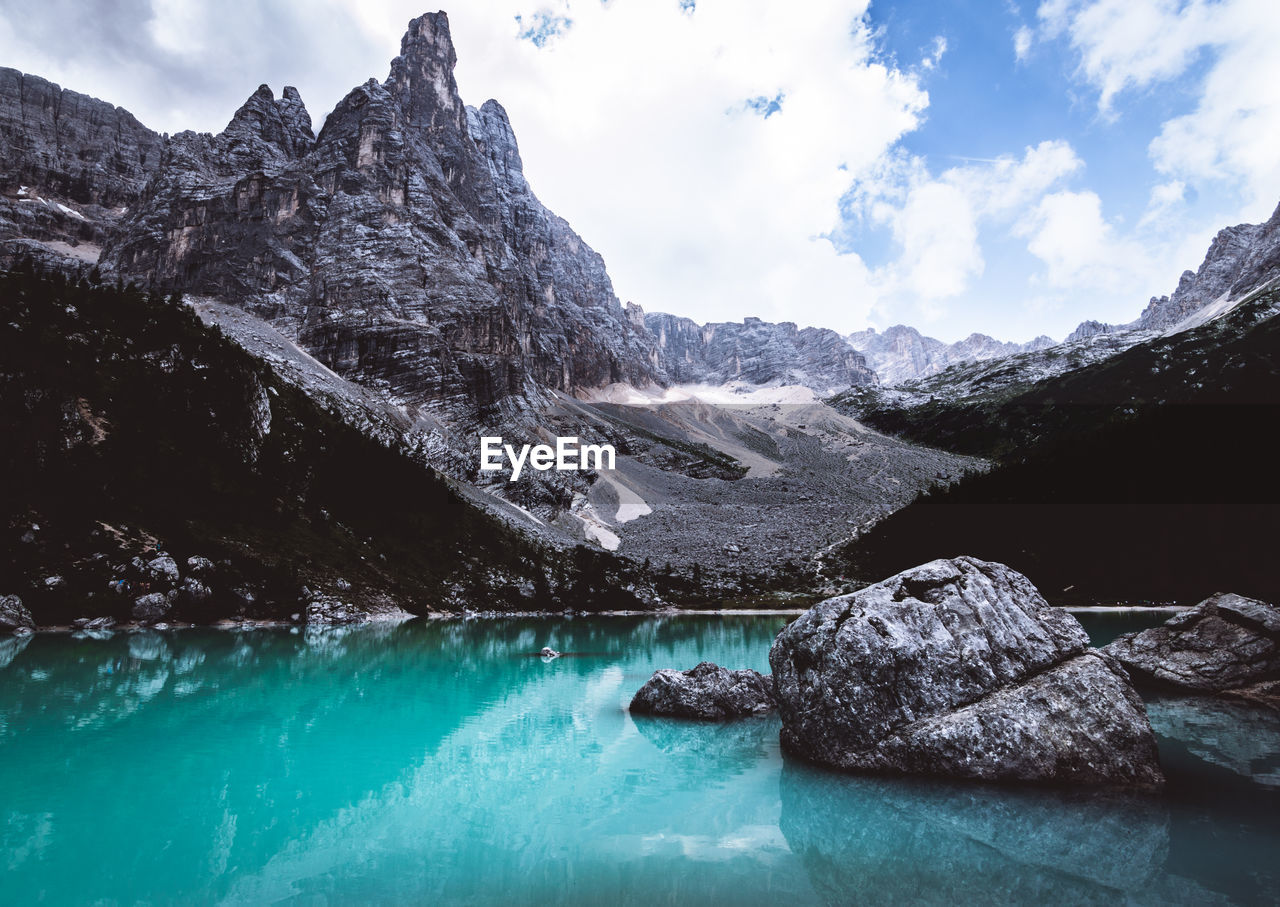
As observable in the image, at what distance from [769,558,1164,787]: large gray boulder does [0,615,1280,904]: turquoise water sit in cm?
89

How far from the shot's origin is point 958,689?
16609 mm

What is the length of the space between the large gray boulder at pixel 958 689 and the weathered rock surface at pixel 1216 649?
40.8ft

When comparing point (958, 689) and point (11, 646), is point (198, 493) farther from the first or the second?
point (958, 689)

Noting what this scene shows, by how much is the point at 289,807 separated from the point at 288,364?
407 ft

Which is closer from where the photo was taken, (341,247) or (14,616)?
(14,616)

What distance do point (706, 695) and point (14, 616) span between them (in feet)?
158

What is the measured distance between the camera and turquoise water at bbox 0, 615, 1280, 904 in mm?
10258

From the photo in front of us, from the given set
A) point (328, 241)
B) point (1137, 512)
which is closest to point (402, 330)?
point (328, 241)

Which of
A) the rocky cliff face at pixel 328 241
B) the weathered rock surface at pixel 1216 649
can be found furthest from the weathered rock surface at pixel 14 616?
the rocky cliff face at pixel 328 241

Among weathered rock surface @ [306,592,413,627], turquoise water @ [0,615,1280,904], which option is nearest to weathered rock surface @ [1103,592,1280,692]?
Answer: turquoise water @ [0,615,1280,904]

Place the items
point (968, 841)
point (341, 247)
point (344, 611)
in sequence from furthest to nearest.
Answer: point (341, 247), point (344, 611), point (968, 841)

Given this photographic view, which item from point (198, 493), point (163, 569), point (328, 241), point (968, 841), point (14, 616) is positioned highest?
point (328, 241)

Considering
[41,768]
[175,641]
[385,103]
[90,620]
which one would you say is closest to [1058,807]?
[41,768]

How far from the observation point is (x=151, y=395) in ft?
224
